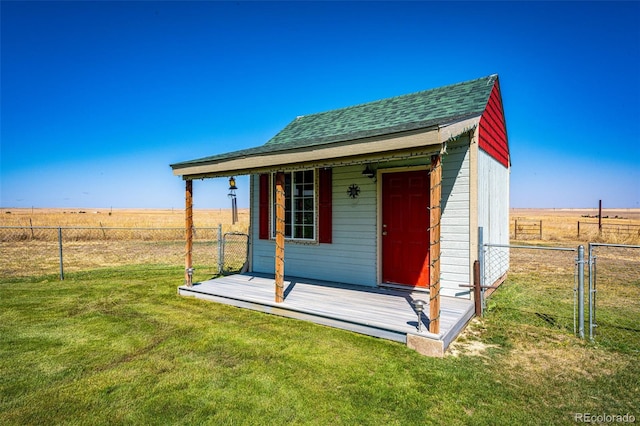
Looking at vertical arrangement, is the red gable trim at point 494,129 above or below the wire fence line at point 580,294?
above

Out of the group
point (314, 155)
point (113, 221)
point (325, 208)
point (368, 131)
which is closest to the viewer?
point (368, 131)

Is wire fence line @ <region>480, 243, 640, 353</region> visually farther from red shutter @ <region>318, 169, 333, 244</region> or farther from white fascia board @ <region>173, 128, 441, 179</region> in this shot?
red shutter @ <region>318, 169, 333, 244</region>

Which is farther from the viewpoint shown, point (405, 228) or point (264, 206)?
point (264, 206)

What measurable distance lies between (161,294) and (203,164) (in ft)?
9.11

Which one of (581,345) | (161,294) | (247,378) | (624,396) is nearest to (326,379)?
(247,378)

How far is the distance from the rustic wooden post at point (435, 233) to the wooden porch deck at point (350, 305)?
0.24 meters

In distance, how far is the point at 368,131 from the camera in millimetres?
4391

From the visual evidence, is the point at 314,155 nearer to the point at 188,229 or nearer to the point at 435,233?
the point at 435,233

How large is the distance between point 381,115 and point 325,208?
2.41 m

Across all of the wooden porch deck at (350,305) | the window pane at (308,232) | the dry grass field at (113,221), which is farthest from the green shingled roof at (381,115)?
the dry grass field at (113,221)

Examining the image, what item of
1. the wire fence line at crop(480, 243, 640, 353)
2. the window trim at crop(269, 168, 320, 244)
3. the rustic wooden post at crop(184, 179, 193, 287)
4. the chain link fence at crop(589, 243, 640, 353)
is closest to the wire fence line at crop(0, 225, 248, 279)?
the window trim at crop(269, 168, 320, 244)

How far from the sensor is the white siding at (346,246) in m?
6.43

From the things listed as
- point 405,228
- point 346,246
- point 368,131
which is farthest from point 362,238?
point 368,131

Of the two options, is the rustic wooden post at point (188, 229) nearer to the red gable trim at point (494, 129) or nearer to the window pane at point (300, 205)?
the window pane at point (300, 205)
